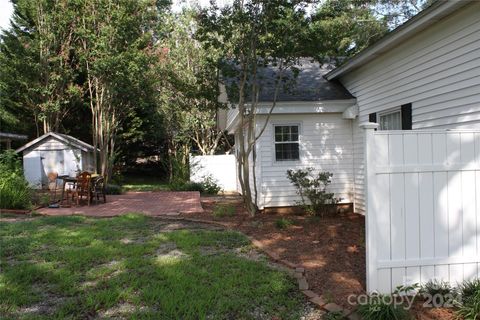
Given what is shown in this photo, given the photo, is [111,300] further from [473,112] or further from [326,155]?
[326,155]

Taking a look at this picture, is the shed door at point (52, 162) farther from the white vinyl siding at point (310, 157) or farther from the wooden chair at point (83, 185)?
the white vinyl siding at point (310, 157)

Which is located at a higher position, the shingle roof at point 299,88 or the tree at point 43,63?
the tree at point 43,63

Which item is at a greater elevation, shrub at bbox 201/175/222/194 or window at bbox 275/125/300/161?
window at bbox 275/125/300/161

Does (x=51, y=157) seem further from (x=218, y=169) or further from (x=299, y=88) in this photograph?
(x=299, y=88)

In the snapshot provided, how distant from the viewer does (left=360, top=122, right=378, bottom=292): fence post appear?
152 inches

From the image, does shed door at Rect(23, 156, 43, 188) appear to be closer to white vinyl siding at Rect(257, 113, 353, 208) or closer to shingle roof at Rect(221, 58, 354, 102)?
shingle roof at Rect(221, 58, 354, 102)

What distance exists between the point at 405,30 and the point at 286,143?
13.4 feet

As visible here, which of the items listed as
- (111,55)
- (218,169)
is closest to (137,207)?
(218,169)

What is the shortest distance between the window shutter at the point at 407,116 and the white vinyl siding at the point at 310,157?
8.29ft

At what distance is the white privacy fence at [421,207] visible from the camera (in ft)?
12.9

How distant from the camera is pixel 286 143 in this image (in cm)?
1016

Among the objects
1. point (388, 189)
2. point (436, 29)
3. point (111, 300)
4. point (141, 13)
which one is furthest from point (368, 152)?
point (141, 13)

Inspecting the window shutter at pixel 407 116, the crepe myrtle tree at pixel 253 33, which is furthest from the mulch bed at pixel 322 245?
the window shutter at pixel 407 116

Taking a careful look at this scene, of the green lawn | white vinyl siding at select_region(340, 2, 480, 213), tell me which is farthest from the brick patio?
white vinyl siding at select_region(340, 2, 480, 213)
